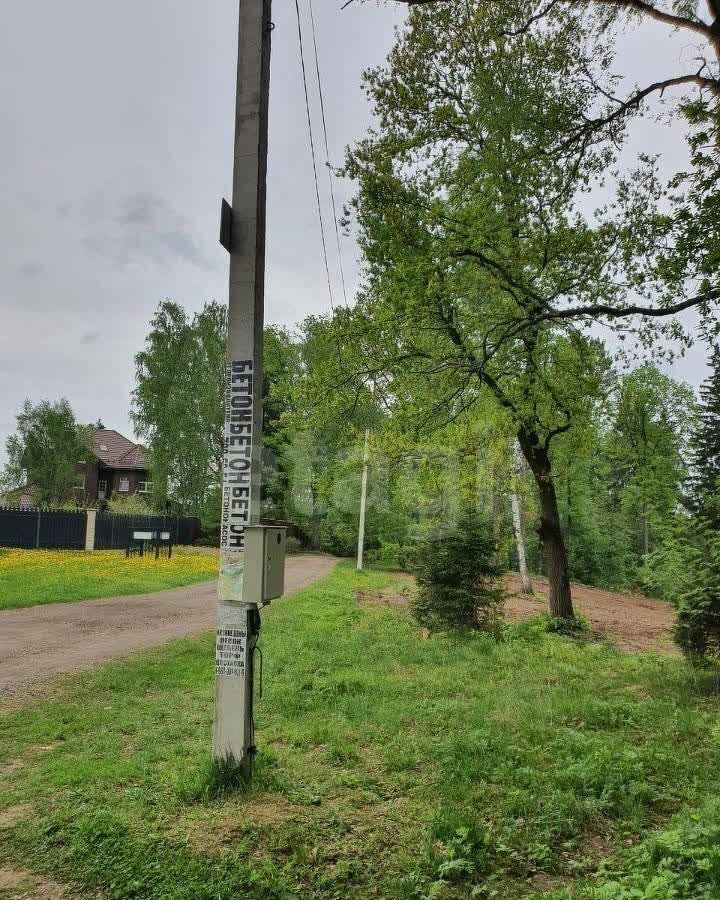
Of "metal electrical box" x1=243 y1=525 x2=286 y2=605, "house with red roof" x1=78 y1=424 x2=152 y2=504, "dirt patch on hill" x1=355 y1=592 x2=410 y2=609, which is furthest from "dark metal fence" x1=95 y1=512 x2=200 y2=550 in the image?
"house with red roof" x1=78 y1=424 x2=152 y2=504

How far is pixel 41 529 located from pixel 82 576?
11815 mm

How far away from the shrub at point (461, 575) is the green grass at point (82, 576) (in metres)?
7.71

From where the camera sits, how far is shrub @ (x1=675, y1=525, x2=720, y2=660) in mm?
6527

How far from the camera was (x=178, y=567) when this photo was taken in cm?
2094

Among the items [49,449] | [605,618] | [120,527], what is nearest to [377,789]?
[605,618]

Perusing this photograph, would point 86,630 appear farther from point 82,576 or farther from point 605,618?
point 605,618

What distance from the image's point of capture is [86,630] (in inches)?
390

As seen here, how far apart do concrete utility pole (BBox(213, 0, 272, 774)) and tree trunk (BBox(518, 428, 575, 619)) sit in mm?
9543

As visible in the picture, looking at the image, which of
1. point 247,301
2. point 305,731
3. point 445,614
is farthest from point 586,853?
point 445,614

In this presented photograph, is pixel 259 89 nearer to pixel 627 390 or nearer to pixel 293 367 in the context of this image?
pixel 627 390

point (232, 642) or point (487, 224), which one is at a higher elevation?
point (487, 224)

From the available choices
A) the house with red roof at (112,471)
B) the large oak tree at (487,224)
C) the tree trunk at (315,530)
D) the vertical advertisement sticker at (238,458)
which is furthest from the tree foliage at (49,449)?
the vertical advertisement sticker at (238,458)

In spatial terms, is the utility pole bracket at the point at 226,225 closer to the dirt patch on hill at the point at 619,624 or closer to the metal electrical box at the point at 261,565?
the metal electrical box at the point at 261,565

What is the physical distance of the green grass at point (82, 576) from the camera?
1295cm
